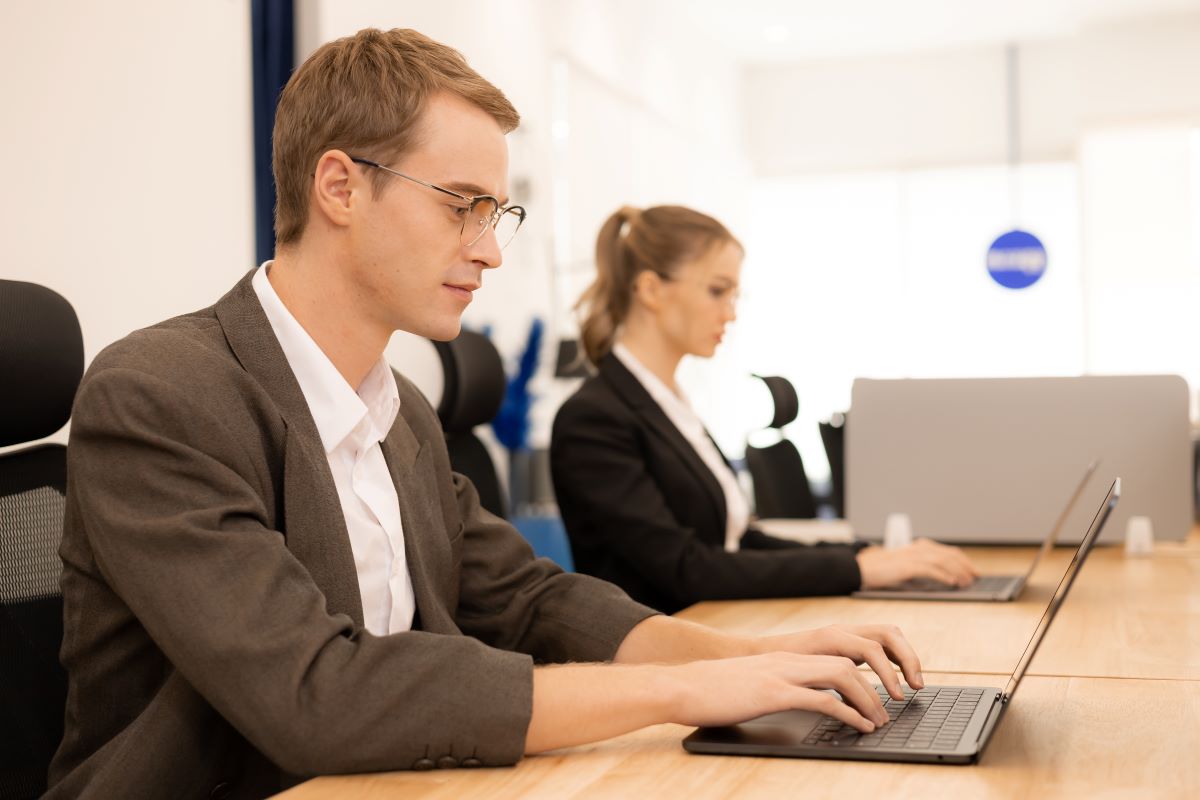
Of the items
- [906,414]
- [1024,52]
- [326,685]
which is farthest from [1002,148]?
[326,685]

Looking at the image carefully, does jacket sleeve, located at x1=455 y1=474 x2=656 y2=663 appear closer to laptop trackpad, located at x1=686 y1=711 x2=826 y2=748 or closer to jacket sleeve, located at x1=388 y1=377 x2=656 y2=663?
jacket sleeve, located at x1=388 y1=377 x2=656 y2=663

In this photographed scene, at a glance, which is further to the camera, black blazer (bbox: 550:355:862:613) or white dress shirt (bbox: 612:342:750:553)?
white dress shirt (bbox: 612:342:750:553)

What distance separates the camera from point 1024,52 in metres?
8.54

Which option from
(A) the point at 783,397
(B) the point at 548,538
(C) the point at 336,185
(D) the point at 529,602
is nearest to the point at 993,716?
(D) the point at 529,602

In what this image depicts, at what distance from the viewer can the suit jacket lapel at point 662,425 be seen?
2.51 metres

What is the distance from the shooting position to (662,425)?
8.25ft

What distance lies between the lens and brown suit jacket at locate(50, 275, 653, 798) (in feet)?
3.42

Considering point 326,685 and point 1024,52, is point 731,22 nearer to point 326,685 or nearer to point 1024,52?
point 1024,52

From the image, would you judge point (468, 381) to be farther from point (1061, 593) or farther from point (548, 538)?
point (1061, 593)

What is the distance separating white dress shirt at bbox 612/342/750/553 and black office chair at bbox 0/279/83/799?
128cm

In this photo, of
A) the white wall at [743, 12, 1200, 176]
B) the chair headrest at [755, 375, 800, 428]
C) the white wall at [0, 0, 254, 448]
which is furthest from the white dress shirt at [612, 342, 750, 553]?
Result: the white wall at [743, 12, 1200, 176]

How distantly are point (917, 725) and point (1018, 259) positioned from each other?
7.91m

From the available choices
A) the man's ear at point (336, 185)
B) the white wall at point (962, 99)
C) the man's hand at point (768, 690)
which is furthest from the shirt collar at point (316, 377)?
the white wall at point (962, 99)

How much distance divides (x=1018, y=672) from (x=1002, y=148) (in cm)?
803
